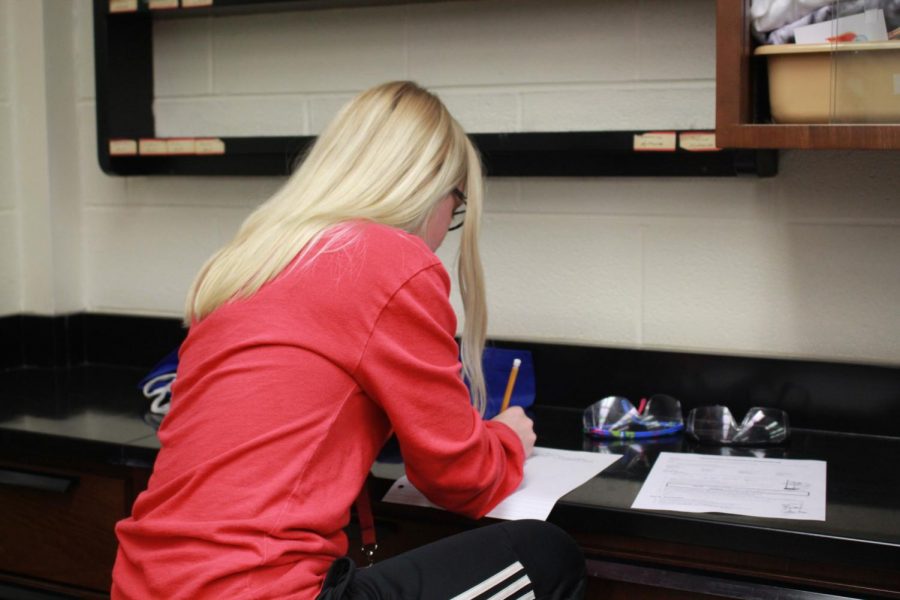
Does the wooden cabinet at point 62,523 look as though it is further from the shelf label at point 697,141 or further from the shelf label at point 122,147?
the shelf label at point 697,141

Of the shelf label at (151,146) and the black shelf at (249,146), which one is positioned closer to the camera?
the black shelf at (249,146)

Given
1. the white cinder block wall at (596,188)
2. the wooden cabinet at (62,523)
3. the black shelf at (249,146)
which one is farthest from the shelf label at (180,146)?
the wooden cabinet at (62,523)

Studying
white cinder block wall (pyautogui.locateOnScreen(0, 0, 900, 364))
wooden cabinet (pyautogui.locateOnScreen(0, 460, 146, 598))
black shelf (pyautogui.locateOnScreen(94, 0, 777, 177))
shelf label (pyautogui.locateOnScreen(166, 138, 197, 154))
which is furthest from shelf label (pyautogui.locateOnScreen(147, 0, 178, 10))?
wooden cabinet (pyautogui.locateOnScreen(0, 460, 146, 598))


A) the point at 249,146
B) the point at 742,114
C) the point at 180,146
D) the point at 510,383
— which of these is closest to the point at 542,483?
the point at 510,383

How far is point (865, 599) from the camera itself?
4.05ft

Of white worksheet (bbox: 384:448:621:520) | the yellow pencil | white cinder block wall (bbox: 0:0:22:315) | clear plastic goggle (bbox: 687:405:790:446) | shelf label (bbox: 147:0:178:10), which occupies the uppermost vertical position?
shelf label (bbox: 147:0:178:10)

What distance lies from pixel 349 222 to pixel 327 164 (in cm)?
14

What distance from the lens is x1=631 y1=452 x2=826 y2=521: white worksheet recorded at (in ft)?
4.31

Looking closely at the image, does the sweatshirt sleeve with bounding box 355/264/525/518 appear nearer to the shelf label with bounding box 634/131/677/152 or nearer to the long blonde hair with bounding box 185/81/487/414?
the long blonde hair with bounding box 185/81/487/414

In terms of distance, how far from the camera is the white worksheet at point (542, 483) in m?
1.38

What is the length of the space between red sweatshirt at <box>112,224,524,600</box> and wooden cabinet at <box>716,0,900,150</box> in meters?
0.47

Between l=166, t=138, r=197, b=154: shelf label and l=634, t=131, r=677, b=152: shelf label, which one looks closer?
l=634, t=131, r=677, b=152: shelf label

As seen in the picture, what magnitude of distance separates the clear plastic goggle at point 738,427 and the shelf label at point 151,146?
3.71 feet

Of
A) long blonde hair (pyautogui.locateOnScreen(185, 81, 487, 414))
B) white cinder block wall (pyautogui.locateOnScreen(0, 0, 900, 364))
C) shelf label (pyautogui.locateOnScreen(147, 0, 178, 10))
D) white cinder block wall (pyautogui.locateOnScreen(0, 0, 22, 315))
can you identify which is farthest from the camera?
white cinder block wall (pyautogui.locateOnScreen(0, 0, 22, 315))
